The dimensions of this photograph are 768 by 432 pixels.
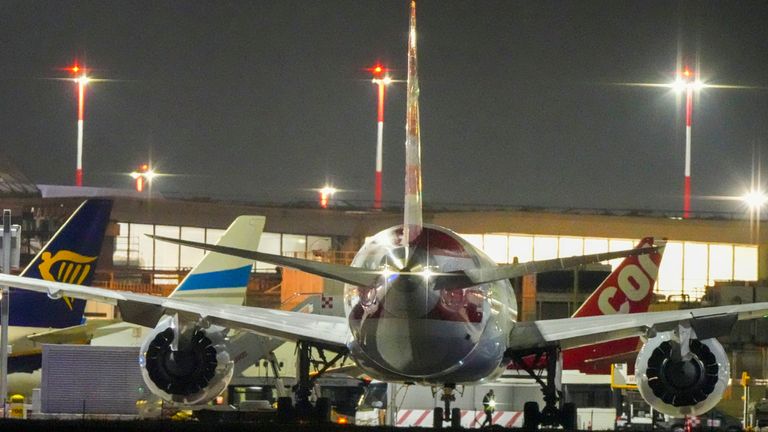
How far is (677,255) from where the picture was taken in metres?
95.5

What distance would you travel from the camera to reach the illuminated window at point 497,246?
302ft

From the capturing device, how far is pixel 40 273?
57188mm

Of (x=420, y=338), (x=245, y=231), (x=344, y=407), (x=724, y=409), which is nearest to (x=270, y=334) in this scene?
(x=420, y=338)

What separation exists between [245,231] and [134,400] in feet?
41.5

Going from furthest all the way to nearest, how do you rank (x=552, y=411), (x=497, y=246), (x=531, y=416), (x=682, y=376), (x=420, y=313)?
1. (x=497, y=246)
2. (x=531, y=416)
3. (x=552, y=411)
4. (x=682, y=376)
5. (x=420, y=313)

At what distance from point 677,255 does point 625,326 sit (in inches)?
2306

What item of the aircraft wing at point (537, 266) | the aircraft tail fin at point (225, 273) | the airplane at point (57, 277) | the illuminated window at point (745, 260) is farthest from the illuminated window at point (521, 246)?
the aircraft wing at point (537, 266)

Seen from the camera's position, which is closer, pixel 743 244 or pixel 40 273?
pixel 40 273

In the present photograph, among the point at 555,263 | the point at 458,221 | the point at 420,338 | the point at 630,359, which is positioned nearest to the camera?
the point at 555,263

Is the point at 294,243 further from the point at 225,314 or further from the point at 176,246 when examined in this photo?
the point at 225,314

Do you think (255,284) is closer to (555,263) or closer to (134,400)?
(134,400)

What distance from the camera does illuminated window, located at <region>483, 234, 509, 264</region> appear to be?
92.0 m

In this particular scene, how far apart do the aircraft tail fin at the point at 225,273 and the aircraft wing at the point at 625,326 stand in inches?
876

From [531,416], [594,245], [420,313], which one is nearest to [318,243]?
[594,245]
